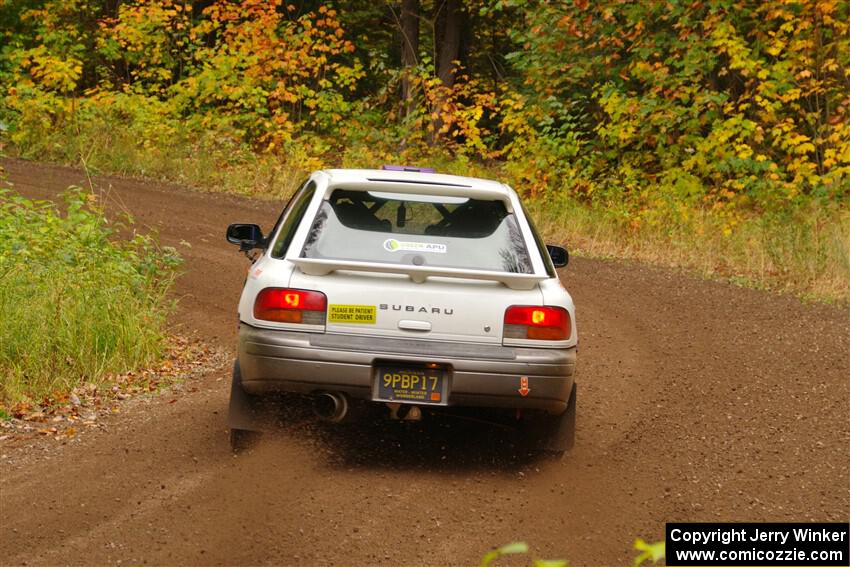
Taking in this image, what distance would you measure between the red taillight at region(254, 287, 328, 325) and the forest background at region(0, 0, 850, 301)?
907cm

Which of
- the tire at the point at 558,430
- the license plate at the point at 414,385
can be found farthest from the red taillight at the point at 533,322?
the tire at the point at 558,430

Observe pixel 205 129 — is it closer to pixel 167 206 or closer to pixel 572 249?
pixel 167 206

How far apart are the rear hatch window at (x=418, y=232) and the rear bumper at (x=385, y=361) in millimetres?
499

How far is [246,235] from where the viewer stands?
766 cm

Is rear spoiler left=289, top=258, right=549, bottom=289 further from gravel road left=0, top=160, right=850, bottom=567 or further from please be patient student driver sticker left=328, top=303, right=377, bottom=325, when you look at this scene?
gravel road left=0, top=160, right=850, bottom=567

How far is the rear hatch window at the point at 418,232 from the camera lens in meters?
6.59

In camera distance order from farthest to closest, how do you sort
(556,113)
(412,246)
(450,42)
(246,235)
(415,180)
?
(450,42)
(556,113)
(246,235)
(415,180)
(412,246)

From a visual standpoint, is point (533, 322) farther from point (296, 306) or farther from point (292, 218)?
point (292, 218)

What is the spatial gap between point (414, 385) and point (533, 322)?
720mm

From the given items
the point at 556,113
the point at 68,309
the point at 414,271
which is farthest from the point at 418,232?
the point at 556,113

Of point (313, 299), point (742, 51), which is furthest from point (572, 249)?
point (313, 299)

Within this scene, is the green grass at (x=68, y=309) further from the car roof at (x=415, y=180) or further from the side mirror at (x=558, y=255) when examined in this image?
the side mirror at (x=558, y=255)

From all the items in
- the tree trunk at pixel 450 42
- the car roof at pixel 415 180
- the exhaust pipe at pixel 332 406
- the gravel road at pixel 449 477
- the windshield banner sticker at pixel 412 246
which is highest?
the tree trunk at pixel 450 42

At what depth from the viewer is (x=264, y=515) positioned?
5.78m
